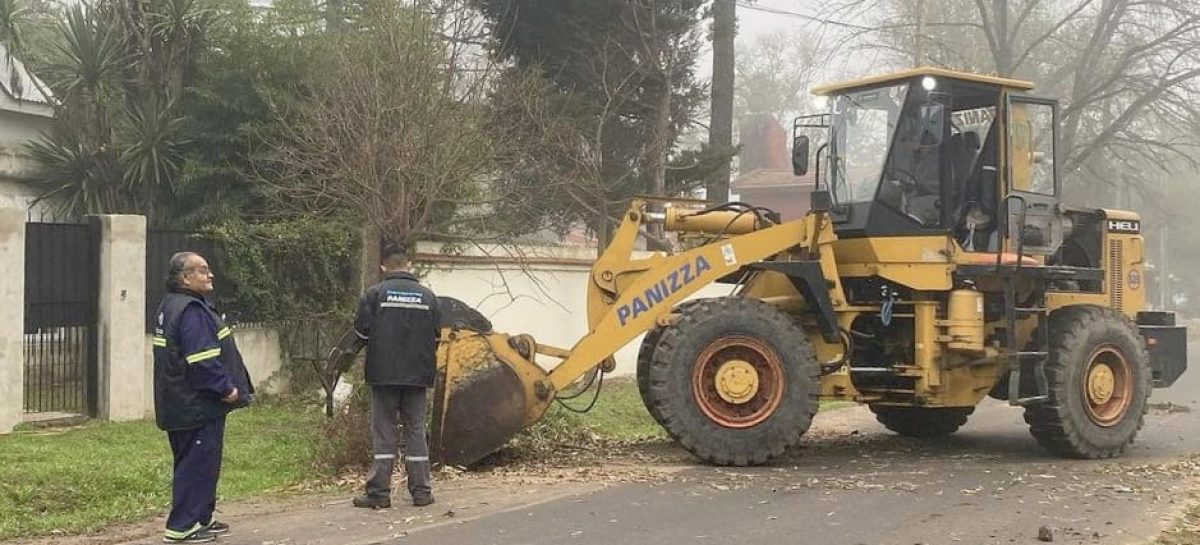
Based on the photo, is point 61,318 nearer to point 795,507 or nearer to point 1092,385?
point 795,507

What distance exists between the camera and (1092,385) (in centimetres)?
1018

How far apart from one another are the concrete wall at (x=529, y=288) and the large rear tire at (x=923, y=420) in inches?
136

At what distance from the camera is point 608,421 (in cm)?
1276

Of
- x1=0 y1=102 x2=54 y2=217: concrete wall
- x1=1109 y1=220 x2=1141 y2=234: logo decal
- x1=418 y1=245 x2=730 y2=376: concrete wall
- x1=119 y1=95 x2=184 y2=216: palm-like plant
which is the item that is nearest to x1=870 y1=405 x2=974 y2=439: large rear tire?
x1=1109 y1=220 x2=1141 y2=234: logo decal

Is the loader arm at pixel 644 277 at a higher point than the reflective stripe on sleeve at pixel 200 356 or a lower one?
higher

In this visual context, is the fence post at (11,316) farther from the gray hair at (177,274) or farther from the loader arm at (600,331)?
the gray hair at (177,274)

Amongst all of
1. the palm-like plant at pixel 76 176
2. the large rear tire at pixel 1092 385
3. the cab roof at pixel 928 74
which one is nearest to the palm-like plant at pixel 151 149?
the palm-like plant at pixel 76 176

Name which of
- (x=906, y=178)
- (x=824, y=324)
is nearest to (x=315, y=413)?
(x=824, y=324)

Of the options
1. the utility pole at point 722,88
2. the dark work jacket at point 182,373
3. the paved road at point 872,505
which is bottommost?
the paved road at point 872,505

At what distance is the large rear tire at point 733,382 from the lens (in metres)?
8.91

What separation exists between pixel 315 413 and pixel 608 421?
3131 mm

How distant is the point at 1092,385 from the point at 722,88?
1126 centimetres

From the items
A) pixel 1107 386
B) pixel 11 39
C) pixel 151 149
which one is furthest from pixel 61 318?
pixel 1107 386

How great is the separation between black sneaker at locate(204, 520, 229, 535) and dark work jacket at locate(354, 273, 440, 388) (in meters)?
1.26
